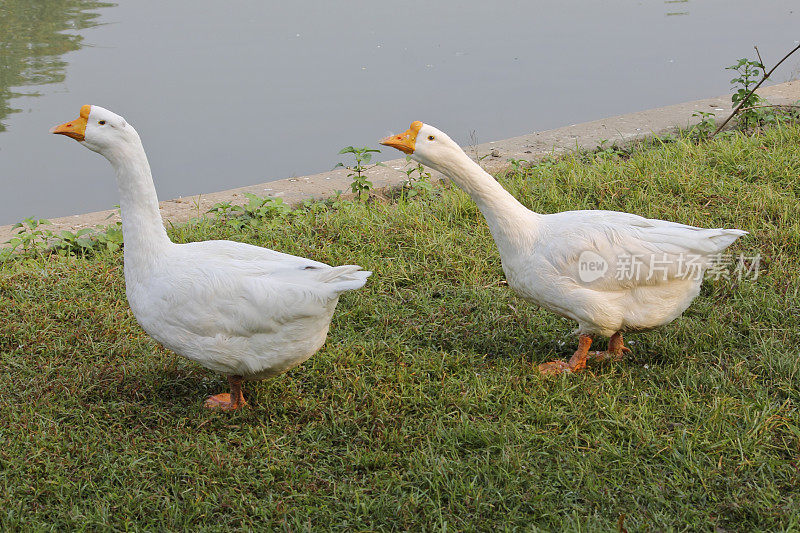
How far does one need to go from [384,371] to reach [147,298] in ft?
3.78

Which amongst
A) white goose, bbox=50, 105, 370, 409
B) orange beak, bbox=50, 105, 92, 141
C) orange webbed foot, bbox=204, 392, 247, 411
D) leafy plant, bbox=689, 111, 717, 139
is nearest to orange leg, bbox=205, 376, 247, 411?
orange webbed foot, bbox=204, 392, 247, 411

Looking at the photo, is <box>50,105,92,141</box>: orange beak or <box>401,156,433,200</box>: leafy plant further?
<box>401,156,433,200</box>: leafy plant

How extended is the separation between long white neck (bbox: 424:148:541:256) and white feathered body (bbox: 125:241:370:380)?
0.70 metres

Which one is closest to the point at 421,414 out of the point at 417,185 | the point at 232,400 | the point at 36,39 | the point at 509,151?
the point at 232,400

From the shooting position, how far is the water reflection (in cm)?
778

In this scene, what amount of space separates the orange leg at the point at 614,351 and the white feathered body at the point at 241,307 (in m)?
1.35

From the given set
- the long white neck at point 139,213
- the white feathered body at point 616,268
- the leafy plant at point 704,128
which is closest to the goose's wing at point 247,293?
the long white neck at point 139,213

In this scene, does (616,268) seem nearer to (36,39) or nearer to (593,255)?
(593,255)

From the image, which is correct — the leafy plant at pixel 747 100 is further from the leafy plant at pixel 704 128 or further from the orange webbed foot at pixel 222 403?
the orange webbed foot at pixel 222 403

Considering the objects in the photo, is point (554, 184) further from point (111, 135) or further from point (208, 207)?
point (111, 135)

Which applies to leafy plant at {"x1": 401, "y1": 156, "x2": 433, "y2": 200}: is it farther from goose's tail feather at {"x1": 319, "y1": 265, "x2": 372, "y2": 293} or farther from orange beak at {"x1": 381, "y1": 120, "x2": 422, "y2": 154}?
goose's tail feather at {"x1": 319, "y1": 265, "x2": 372, "y2": 293}

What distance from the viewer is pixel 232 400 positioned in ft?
11.2

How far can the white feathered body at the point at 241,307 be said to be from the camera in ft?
9.98

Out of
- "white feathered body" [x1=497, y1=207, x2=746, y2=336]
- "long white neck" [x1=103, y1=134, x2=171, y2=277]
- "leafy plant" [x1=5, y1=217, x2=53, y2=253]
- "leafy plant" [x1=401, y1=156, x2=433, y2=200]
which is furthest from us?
"leafy plant" [x1=401, y1=156, x2=433, y2=200]
